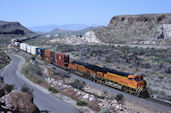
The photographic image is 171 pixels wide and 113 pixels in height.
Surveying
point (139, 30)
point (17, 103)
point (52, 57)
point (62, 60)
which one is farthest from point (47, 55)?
point (139, 30)

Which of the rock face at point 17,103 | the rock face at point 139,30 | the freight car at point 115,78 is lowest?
the freight car at point 115,78

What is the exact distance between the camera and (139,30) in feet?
305

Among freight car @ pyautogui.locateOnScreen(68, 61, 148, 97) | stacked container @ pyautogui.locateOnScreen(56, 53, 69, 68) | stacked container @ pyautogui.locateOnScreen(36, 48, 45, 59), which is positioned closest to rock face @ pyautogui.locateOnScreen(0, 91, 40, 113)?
freight car @ pyautogui.locateOnScreen(68, 61, 148, 97)

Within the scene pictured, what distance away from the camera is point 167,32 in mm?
84750

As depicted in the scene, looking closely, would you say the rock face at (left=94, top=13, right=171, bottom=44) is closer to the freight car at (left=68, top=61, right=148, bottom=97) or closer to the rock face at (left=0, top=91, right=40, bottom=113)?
the freight car at (left=68, top=61, right=148, bottom=97)

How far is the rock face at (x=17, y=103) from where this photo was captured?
34.7 ft

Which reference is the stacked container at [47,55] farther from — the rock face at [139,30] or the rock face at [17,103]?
the rock face at [139,30]

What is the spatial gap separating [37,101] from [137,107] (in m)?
10.8

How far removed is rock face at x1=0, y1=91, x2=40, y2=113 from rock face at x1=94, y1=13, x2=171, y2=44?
7447 centimetres

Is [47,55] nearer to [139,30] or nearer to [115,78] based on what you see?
[115,78]

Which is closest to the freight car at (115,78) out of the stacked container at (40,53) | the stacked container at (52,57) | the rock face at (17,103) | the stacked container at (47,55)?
the stacked container at (52,57)

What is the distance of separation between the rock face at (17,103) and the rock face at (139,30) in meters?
74.5

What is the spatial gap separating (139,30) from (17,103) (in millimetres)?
89184

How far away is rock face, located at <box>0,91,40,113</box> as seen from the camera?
1058 cm
